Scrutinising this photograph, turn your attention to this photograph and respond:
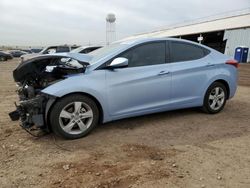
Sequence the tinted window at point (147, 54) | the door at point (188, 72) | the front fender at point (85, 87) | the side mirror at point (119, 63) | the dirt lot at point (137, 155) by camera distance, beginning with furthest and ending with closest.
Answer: the door at point (188, 72)
the tinted window at point (147, 54)
the side mirror at point (119, 63)
the front fender at point (85, 87)
the dirt lot at point (137, 155)

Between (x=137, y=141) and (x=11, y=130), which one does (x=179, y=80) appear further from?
(x=11, y=130)

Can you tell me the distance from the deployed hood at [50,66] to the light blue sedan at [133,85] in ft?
0.08

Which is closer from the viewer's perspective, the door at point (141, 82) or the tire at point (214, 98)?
the door at point (141, 82)

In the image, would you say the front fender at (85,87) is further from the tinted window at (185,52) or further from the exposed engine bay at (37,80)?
the tinted window at (185,52)

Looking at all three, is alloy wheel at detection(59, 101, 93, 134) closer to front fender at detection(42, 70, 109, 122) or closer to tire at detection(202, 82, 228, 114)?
front fender at detection(42, 70, 109, 122)

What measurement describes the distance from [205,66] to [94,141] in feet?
8.91

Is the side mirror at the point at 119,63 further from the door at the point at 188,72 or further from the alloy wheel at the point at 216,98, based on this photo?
the alloy wheel at the point at 216,98

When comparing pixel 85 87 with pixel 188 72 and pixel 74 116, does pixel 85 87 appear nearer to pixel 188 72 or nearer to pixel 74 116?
pixel 74 116

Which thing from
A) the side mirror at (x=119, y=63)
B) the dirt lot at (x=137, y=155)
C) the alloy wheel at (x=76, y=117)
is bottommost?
the dirt lot at (x=137, y=155)

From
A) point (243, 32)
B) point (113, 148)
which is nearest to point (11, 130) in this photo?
point (113, 148)

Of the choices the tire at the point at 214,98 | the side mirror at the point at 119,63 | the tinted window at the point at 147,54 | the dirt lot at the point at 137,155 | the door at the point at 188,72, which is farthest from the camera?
the tire at the point at 214,98

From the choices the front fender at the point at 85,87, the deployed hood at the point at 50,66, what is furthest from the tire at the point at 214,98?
the deployed hood at the point at 50,66

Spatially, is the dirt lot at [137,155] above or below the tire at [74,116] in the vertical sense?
below

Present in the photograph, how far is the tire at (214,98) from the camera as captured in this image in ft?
19.4
